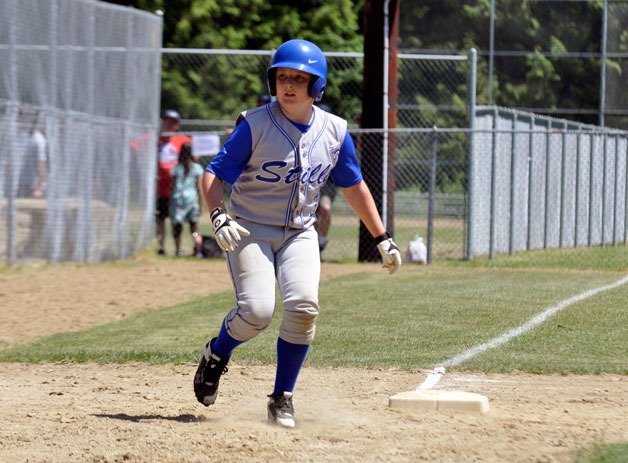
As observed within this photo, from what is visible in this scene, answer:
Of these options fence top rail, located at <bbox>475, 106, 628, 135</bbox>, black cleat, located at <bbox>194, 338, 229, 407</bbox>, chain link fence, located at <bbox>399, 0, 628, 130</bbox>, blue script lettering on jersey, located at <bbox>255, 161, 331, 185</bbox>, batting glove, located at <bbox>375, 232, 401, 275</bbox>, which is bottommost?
black cleat, located at <bbox>194, 338, 229, 407</bbox>

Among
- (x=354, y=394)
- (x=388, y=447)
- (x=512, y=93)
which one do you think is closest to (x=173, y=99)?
(x=512, y=93)

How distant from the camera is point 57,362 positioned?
28.1 ft

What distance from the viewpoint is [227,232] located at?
5.71 m

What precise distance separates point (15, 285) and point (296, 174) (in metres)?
7.98

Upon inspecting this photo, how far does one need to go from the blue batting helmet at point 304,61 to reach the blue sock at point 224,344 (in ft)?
4.33

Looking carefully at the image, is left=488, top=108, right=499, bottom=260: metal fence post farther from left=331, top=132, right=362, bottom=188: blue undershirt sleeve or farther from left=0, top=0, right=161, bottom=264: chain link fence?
left=331, top=132, right=362, bottom=188: blue undershirt sleeve

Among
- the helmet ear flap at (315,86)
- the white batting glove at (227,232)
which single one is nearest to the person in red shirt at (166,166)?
the helmet ear flap at (315,86)

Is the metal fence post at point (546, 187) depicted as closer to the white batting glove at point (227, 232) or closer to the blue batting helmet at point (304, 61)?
the blue batting helmet at point (304, 61)

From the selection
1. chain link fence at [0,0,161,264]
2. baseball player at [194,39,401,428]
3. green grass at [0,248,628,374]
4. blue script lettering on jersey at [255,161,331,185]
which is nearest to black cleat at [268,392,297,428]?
baseball player at [194,39,401,428]

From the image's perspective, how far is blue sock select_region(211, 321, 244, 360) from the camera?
20.1ft

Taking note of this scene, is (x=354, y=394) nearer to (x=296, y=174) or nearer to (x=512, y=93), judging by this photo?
(x=296, y=174)

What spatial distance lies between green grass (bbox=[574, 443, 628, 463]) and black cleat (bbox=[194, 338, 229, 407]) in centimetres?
200

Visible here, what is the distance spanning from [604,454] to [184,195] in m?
12.6

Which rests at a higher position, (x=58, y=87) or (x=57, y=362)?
(x=58, y=87)
